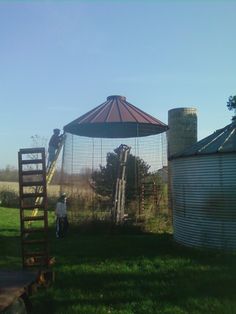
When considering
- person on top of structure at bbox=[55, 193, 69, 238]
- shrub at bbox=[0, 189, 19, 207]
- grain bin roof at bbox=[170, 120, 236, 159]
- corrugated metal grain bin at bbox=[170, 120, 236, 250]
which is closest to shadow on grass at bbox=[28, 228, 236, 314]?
corrugated metal grain bin at bbox=[170, 120, 236, 250]

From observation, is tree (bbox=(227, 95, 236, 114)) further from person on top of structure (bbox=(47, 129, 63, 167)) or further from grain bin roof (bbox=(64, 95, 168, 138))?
person on top of structure (bbox=(47, 129, 63, 167))

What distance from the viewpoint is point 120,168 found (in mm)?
21844

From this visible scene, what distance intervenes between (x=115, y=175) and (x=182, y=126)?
14.2 feet

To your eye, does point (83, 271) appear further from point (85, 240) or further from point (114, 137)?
point (114, 137)

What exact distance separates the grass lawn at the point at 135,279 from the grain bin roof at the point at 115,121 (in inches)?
275

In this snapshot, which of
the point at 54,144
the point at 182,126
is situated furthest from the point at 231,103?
the point at 54,144

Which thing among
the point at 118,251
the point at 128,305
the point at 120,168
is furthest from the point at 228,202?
the point at 120,168

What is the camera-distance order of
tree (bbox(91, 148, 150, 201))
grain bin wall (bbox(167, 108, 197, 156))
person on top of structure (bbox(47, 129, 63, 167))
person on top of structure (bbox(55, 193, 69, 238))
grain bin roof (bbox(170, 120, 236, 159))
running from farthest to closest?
tree (bbox(91, 148, 150, 201)) < grain bin wall (bbox(167, 108, 197, 156)) < person on top of structure (bbox(47, 129, 63, 167)) < person on top of structure (bbox(55, 193, 69, 238)) < grain bin roof (bbox(170, 120, 236, 159))

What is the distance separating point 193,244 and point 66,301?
22.3 feet

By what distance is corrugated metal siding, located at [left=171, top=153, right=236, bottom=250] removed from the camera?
557 inches

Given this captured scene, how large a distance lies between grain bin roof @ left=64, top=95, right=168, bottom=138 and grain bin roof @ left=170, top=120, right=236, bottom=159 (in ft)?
20.1

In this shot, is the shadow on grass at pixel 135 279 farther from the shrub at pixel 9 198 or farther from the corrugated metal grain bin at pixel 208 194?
the shrub at pixel 9 198

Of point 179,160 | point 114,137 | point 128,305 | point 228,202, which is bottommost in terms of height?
point 128,305

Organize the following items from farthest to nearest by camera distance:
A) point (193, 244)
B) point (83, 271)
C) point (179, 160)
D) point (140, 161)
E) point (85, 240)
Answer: point (140, 161) < point (85, 240) < point (179, 160) < point (193, 244) < point (83, 271)
